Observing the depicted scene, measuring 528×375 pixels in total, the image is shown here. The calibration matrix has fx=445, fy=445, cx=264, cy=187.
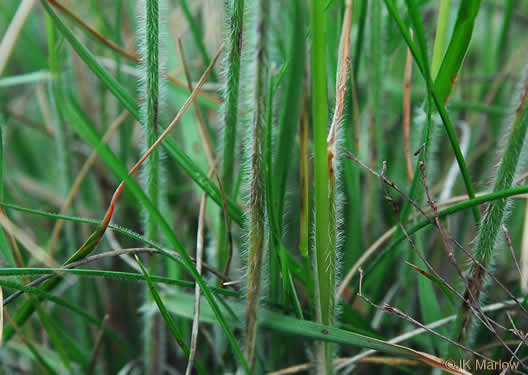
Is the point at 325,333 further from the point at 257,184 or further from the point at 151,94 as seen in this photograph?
the point at 151,94

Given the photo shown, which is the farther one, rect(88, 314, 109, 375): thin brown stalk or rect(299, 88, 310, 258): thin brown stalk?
rect(88, 314, 109, 375): thin brown stalk

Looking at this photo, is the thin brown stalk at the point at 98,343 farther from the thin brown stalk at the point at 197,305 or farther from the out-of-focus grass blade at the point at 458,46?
the out-of-focus grass blade at the point at 458,46

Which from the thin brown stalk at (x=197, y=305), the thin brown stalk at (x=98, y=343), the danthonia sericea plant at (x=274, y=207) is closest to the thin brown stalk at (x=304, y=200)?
the danthonia sericea plant at (x=274, y=207)

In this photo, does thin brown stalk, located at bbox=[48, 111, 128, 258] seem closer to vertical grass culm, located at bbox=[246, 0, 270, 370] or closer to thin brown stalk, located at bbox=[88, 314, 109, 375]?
thin brown stalk, located at bbox=[88, 314, 109, 375]

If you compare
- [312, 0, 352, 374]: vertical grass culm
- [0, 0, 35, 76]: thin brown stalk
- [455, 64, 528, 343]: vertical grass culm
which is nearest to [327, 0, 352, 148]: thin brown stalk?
[312, 0, 352, 374]: vertical grass culm

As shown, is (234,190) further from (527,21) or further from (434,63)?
(527,21)

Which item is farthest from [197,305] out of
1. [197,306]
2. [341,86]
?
[341,86]

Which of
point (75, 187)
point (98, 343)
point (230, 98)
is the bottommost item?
point (98, 343)
